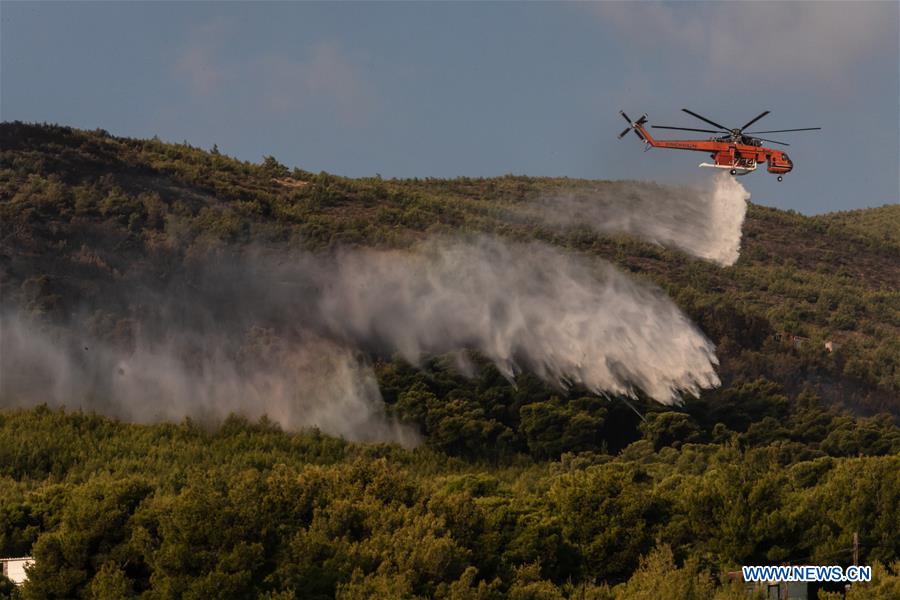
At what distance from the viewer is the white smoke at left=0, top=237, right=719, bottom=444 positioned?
85.2 m

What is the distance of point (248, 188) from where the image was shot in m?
132

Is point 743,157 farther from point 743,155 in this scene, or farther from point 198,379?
point 198,379

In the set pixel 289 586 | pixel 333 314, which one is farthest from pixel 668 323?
pixel 289 586

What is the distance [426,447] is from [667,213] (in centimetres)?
5889

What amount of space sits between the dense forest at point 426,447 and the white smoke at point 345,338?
2.10 metres

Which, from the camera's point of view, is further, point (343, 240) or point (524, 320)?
point (343, 240)

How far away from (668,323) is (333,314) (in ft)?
73.6

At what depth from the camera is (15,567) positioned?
52.9m

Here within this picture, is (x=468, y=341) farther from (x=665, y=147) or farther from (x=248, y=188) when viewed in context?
(x=248, y=188)

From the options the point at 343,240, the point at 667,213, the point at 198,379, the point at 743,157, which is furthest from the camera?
the point at 667,213

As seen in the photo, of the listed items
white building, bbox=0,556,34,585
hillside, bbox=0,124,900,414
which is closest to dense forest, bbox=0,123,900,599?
hillside, bbox=0,124,900,414

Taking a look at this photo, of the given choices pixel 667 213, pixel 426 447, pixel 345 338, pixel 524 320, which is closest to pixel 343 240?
pixel 524 320

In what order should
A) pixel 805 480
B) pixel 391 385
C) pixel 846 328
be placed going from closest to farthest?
1. pixel 805 480
2. pixel 391 385
3. pixel 846 328

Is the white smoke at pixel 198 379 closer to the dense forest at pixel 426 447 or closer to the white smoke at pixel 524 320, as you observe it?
the dense forest at pixel 426 447
